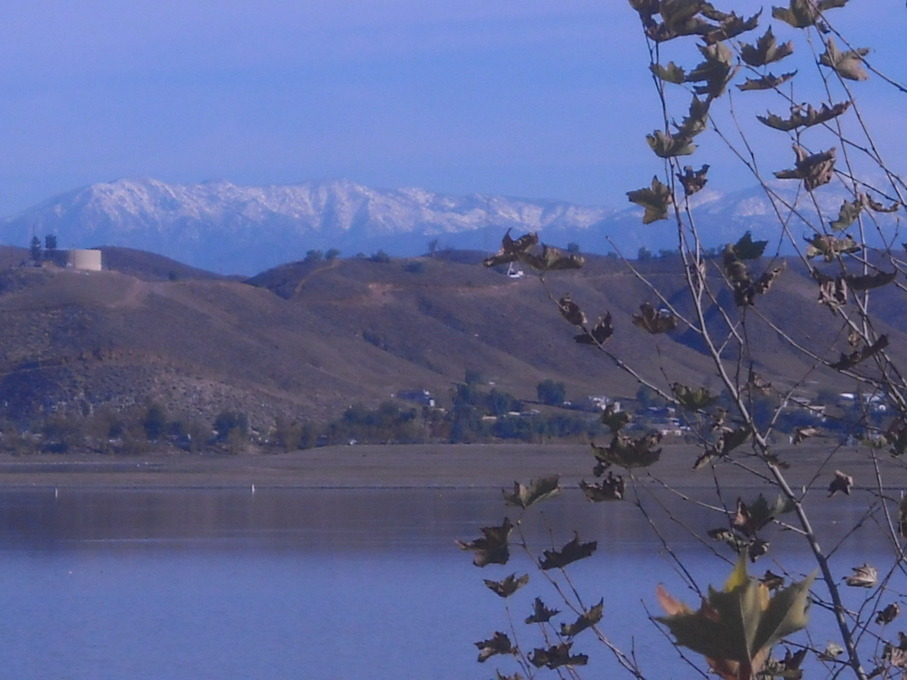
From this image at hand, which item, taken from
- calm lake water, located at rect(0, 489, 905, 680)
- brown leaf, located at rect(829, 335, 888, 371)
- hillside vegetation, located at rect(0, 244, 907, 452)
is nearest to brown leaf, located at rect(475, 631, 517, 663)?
brown leaf, located at rect(829, 335, 888, 371)

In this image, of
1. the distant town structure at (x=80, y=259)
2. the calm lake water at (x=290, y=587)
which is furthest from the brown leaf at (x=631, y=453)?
the distant town structure at (x=80, y=259)

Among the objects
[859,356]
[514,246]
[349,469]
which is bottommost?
[349,469]

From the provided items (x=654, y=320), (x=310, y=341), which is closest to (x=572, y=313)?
(x=654, y=320)

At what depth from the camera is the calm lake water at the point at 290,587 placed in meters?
14.9

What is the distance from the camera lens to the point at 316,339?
68250mm

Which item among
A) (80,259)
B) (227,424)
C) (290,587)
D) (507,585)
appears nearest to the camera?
(507,585)

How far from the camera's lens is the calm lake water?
48.8ft

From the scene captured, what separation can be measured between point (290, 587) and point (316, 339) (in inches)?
1892

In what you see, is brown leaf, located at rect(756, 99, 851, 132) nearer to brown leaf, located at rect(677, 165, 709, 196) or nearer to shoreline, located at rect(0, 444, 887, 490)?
brown leaf, located at rect(677, 165, 709, 196)

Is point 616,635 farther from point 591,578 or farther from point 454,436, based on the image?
point 454,436

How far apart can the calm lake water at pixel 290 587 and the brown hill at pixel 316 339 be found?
66.8ft

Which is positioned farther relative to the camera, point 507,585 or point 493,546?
point 507,585

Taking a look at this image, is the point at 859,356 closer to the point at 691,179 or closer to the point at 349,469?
the point at 691,179

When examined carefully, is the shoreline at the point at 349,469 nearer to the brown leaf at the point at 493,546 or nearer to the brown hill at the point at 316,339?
the brown hill at the point at 316,339
